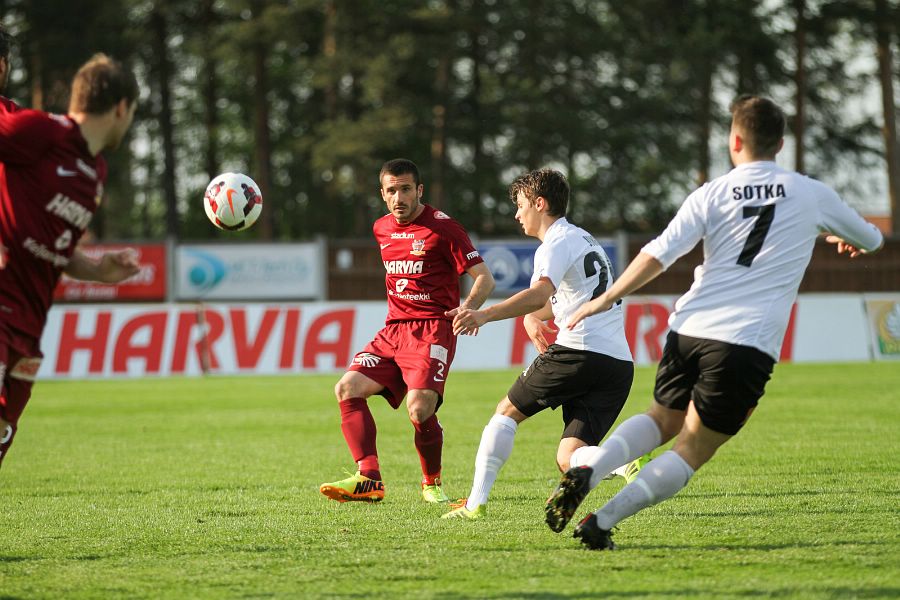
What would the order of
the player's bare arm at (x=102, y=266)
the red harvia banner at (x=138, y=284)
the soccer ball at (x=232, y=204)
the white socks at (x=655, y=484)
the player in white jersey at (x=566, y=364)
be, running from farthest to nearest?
1. the red harvia banner at (x=138, y=284)
2. the soccer ball at (x=232, y=204)
3. the player in white jersey at (x=566, y=364)
4. the white socks at (x=655, y=484)
5. the player's bare arm at (x=102, y=266)

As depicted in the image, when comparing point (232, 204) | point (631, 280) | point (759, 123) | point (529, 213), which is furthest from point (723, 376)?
point (232, 204)

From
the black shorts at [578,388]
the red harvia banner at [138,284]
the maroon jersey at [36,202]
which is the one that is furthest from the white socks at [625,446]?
the red harvia banner at [138,284]

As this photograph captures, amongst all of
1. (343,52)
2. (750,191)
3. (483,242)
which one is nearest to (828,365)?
(483,242)

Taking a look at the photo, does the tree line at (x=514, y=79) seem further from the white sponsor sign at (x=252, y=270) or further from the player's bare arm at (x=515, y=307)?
the player's bare arm at (x=515, y=307)

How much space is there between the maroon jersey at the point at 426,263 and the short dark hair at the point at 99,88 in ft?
10.5

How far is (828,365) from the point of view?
22.5 metres

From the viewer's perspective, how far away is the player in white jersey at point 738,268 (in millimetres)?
5523

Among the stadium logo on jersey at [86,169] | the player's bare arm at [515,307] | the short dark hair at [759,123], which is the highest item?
the short dark hair at [759,123]

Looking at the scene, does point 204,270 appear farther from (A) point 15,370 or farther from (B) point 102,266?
(A) point 15,370

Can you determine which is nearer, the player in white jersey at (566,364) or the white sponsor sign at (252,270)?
the player in white jersey at (566,364)

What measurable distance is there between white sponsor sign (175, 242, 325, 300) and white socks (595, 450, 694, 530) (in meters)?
28.0

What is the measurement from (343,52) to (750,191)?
34.5 meters

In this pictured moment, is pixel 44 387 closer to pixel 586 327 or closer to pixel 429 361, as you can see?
pixel 429 361

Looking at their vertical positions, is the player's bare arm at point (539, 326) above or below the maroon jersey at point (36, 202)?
below
